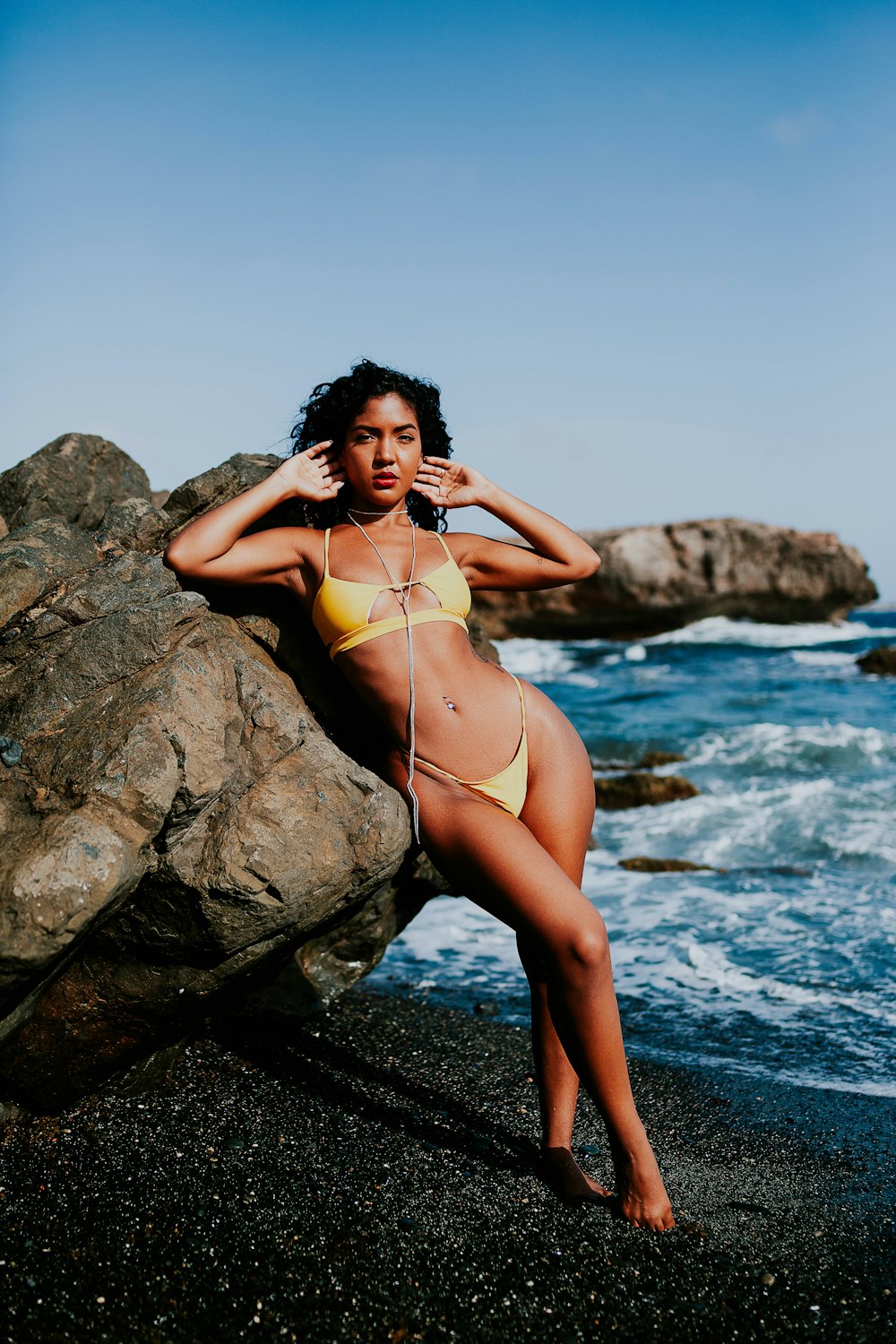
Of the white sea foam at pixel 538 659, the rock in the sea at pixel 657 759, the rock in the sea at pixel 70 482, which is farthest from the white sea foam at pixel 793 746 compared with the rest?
the white sea foam at pixel 538 659

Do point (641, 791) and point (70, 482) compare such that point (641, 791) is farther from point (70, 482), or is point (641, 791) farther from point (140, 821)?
point (140, 821)

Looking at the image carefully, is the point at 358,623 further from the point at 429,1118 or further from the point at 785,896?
the point at 785,896

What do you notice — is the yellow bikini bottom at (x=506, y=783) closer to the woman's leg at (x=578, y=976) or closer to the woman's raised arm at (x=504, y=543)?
the woman's leg at (x=578, y=976)

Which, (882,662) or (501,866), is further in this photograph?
(882,662)

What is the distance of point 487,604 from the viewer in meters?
34.3

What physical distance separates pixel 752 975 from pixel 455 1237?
11.1ft

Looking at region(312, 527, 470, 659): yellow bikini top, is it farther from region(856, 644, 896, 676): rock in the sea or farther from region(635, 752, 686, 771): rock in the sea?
region(856, 644, 896, 676): rock in the sea

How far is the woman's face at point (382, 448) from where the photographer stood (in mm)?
3896

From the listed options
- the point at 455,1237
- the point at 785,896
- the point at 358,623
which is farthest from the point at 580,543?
the point at 785,896

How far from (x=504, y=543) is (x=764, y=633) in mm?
32444

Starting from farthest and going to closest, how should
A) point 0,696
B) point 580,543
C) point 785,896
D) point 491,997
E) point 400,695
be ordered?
point 785,896 → point 491,997 → point 580,543 → point 400,695 → point 0,696

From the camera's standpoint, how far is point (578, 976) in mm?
2943

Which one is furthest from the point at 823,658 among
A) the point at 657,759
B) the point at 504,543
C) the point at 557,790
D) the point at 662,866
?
the point at 557,790

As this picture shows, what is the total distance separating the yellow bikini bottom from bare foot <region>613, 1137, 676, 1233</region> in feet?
3.76
